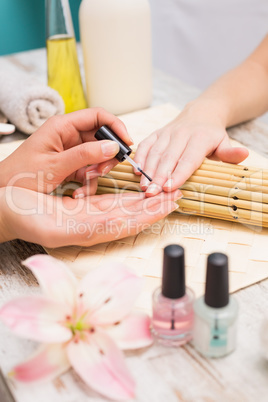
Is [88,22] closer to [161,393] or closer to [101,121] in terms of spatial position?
[101,121]

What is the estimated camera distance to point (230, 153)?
733 mm

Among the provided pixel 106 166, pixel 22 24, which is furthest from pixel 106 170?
pixel 22 24

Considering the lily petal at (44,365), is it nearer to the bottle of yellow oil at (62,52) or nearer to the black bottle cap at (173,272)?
the black bottle cap at (173,272)

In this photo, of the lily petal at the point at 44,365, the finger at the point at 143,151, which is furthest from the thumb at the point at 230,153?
the lily petal at the point at 44,365

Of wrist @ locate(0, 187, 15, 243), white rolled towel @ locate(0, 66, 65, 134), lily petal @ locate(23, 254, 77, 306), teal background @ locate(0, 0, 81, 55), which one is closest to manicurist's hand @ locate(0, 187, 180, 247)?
wrist @ locate(0, 187, 15, 243)

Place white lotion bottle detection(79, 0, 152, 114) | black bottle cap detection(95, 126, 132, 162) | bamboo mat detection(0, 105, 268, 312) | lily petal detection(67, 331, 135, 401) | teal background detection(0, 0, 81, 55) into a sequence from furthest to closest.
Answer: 1. teal background detection(0, 0, 81, 55)
2. white lotion bottle detection(79, 0, 152, 114)
3. black bottle cap detection(95, 126, 132, 162)
4. bamboo mat detection(0, 105, 268, 312)
5. lily petal detection(67, 331, 135, 401)

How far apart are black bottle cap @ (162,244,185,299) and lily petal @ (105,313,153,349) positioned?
0.04 metres

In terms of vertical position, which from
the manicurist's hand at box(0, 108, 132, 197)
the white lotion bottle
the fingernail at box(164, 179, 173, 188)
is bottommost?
the fingernail at box(164, 179, 173, 188)

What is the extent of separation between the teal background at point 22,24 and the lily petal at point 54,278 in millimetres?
1562

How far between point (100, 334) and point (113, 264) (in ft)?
0.25

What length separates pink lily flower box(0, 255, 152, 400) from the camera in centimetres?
42

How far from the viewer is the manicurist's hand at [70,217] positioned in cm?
58

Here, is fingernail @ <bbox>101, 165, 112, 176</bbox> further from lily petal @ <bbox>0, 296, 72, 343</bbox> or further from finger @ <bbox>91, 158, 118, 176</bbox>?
lily petal @ <bbox>0, 296, 72, 343</bbox>

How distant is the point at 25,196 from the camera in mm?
621
